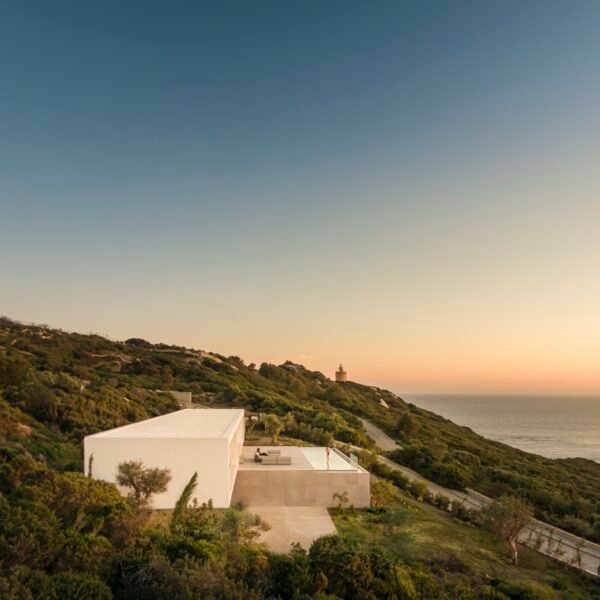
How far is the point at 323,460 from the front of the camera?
70.4 ft

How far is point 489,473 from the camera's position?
29.0 metres

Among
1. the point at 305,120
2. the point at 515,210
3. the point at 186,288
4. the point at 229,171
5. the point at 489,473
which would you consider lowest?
the point at 489,473

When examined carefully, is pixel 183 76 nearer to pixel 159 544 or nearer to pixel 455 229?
pixel 455 229

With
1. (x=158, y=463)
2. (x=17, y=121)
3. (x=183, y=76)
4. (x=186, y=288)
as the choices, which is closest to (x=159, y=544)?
(x=158, y=463)

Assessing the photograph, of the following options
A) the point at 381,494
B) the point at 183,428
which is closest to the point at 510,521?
the point at 381,494

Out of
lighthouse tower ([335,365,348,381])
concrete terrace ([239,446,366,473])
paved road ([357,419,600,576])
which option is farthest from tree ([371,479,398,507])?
lighthouse tower ([335,365,348,381])

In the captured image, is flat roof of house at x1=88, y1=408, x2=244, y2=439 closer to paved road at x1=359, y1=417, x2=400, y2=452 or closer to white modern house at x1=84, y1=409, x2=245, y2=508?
white modern house at x1=84, y1=409, x2=245, y2=508

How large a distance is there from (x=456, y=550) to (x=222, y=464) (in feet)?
23.5

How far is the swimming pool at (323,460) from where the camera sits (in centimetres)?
1957

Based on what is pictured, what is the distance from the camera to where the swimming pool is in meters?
19.6

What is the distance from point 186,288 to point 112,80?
1919cm

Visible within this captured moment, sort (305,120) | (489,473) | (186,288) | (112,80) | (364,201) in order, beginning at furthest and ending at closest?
1. (186,288)
2. (489,473)
3. (364,201)
4. (305,120)
5. (112,80)

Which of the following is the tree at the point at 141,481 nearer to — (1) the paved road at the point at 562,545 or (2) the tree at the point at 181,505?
(2) the tree at the point at 181,505

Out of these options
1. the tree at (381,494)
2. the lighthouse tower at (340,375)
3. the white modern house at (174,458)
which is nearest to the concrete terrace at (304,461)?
the tree at (381,494)
